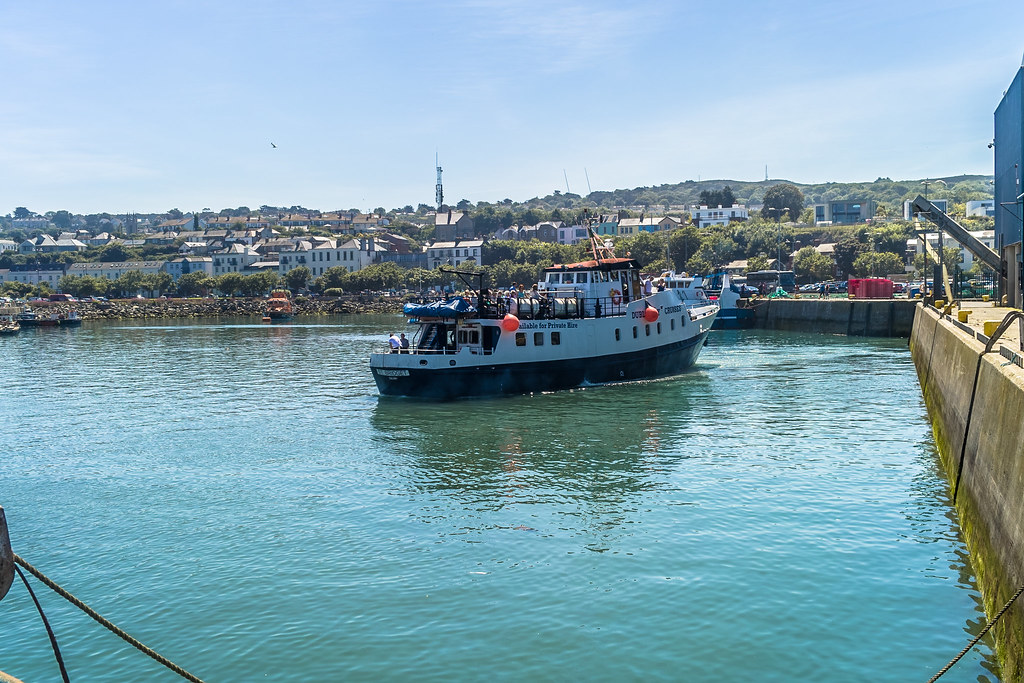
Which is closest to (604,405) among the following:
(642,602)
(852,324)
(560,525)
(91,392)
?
(560,525)

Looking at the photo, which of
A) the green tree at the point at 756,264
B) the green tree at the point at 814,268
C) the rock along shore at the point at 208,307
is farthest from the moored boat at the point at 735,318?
the rock along shore at the point at 208,307

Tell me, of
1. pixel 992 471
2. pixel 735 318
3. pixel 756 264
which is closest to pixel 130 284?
pixel 756 264

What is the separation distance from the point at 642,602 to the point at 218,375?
4545 cm

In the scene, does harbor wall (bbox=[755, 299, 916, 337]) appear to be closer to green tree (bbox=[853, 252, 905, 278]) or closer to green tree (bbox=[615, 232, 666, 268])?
green tree (bbox=[853, 252, 905, 278])

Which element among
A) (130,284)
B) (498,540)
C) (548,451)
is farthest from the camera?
(130,284)

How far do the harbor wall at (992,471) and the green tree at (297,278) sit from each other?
16701 cm

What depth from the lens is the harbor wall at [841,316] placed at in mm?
75450

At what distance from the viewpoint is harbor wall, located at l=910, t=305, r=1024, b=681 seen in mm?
13156

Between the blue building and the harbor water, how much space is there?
11131 millimetres

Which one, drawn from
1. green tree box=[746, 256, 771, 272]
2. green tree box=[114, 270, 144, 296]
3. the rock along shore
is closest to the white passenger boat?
green tree box=[746, 256, 771, 272]

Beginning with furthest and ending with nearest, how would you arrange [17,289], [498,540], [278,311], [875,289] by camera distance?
1. [17,289]
2. [278,311]
3. [875,289]
4. [498,540]

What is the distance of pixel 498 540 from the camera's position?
20.7 m

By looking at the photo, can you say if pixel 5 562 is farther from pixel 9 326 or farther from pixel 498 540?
pixel 9 326

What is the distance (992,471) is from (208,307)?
525 feet
